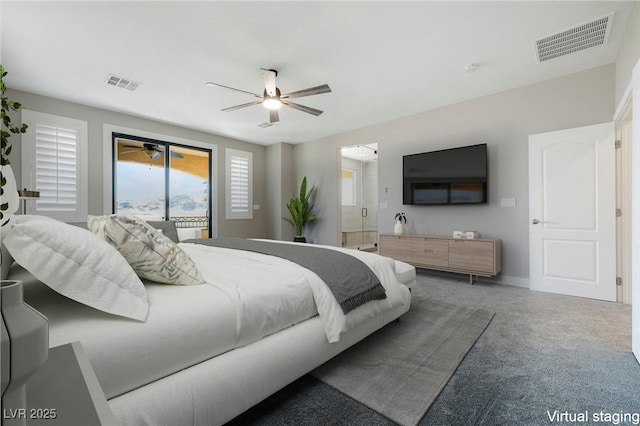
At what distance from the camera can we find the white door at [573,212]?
3139 mm

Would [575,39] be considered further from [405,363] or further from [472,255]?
[405,363]

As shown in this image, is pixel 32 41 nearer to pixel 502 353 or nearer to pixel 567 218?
pixel 502 353

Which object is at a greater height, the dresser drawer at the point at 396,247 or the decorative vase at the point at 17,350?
the decorative vase at the point at 17,350

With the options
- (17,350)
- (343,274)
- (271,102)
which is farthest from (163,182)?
(17,350)

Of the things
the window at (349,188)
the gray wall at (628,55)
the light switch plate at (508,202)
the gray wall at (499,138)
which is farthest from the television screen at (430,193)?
the window at (349,188)

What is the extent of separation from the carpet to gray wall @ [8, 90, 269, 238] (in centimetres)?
439

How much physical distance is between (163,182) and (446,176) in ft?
15.9

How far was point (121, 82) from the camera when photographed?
138 inches

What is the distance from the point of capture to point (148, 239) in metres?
1.37

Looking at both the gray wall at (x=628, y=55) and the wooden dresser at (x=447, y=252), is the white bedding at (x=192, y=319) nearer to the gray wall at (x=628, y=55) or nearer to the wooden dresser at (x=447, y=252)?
the wooden dresser at (x=447, y=252)

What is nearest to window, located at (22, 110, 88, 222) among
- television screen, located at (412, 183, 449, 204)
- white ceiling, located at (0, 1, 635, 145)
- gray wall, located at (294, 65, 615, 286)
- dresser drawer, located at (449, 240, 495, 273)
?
→ white ceiling, located at (0, 1, 635, 145)

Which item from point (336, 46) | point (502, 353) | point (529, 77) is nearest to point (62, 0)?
point (336, 46)

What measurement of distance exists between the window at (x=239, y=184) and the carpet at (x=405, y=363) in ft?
14.6

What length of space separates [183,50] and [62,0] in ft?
2.97
